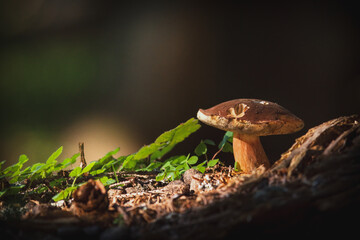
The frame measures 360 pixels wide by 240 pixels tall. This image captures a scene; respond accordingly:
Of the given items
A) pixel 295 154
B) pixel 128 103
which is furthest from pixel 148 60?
pixel 295 154

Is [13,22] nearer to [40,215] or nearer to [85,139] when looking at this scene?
[85,139]

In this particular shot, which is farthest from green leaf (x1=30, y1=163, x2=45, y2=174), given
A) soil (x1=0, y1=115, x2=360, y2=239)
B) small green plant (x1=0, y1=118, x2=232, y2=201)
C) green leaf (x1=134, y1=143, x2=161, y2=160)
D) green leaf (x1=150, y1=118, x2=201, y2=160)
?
green leaf (x1=150, y1=118, x2=201, y2=160)

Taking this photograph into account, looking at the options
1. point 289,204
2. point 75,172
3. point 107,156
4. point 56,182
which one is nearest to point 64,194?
point 75,172

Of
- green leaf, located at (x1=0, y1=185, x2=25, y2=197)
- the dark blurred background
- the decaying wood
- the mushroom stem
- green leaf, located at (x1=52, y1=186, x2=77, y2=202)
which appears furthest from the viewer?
the dark blurred background

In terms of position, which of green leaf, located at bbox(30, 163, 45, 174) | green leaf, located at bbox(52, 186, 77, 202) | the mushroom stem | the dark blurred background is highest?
the dark blurred background

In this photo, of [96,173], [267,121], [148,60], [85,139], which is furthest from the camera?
[85,139]

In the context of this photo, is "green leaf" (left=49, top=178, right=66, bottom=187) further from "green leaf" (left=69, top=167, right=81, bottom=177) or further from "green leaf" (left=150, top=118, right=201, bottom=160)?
"green leaf" (left=150, top=118, right=201, bottom=160)

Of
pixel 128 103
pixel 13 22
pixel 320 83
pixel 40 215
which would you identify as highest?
pixel 13 22
